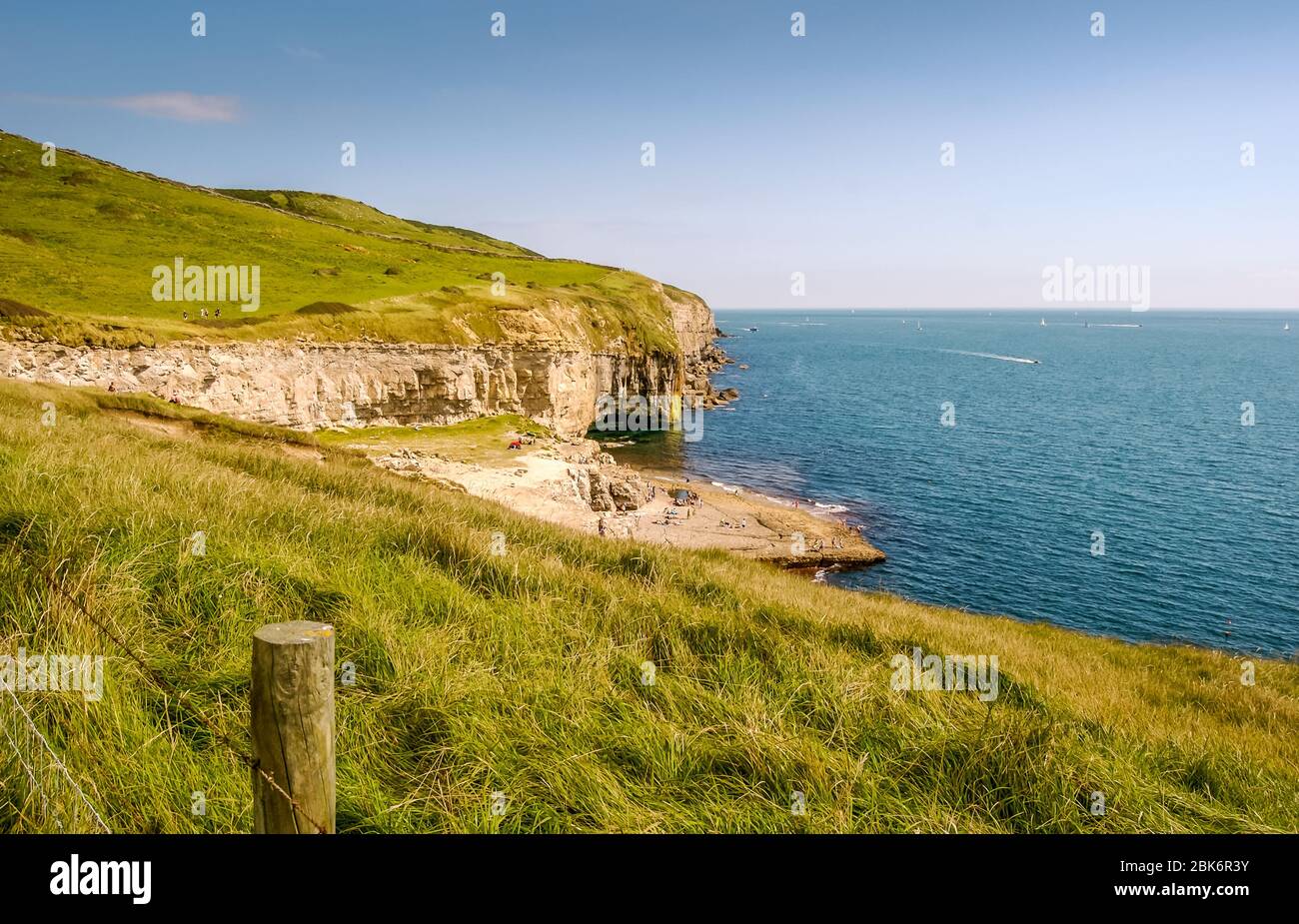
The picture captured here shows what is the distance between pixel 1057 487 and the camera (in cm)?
5278

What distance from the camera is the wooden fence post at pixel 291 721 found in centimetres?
238

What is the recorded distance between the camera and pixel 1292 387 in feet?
383

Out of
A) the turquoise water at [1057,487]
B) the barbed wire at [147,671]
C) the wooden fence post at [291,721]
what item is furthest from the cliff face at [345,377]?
the wooden fence post at [291,721]

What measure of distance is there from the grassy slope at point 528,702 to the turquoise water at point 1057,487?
30049mm

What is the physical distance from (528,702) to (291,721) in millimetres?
2430

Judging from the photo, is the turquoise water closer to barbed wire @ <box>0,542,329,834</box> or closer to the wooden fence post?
barbed wire @ <box>0,542,329,834</box>

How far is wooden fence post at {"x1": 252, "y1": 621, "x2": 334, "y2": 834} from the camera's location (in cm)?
238

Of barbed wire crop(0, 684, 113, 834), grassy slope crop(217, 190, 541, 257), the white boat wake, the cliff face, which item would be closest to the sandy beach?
the cliff face

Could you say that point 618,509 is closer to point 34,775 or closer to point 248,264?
point 34,775

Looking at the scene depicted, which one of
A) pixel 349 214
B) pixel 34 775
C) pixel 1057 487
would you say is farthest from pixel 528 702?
pixel 349 214

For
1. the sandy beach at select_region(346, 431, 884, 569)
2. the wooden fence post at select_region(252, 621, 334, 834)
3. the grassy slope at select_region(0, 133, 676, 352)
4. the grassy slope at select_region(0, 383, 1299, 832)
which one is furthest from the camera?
the grassy slope at select_region(0, 133, 676, 352)

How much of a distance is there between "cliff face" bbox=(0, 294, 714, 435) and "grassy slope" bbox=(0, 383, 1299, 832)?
31.8 metres
